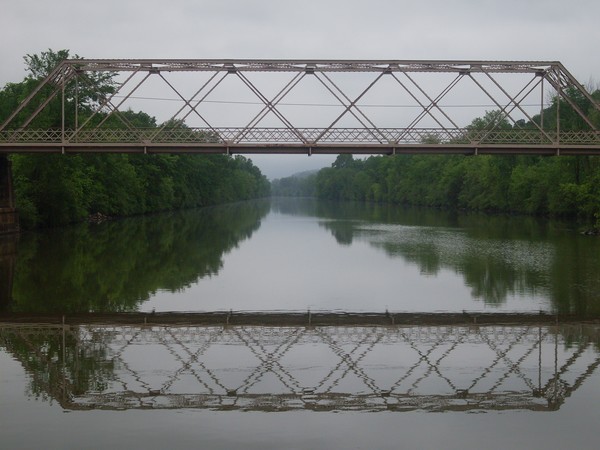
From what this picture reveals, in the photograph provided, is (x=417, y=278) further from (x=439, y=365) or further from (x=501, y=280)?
(x=439, y=365)

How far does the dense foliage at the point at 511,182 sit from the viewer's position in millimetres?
77938

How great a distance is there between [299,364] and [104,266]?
21.8 meters

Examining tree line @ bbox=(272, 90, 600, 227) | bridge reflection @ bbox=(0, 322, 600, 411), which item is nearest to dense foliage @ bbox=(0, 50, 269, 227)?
bridge reflection @ bbox=(0, 322, 600, 411)

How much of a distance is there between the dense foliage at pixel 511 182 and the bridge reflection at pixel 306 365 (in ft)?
96.4

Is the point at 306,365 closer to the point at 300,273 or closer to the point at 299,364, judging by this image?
the point at 299,364

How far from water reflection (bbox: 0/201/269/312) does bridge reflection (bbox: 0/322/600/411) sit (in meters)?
4.76

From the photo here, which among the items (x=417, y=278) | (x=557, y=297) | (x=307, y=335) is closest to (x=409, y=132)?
(x=417, y=278)

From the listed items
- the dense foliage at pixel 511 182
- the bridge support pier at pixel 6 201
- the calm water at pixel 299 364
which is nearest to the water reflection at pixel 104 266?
the calm water at pixel 299 364

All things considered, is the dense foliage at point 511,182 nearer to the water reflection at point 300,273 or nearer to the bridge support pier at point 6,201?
the water reflection at point 300,273

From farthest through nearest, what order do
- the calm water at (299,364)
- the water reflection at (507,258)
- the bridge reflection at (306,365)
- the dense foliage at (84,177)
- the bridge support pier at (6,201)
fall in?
the dense foliage at (84,177) < the bridge support pier at (6,201) < the water reflection at (507,258) < the bridge reflection at (306,365) < the calm water at (299,364)

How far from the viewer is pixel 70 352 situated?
719 inches

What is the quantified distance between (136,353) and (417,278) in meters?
17.1

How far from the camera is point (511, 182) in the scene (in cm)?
10700

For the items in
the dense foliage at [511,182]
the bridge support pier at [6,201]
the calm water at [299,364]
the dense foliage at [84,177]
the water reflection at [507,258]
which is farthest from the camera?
the dense foliage at [511,182]
